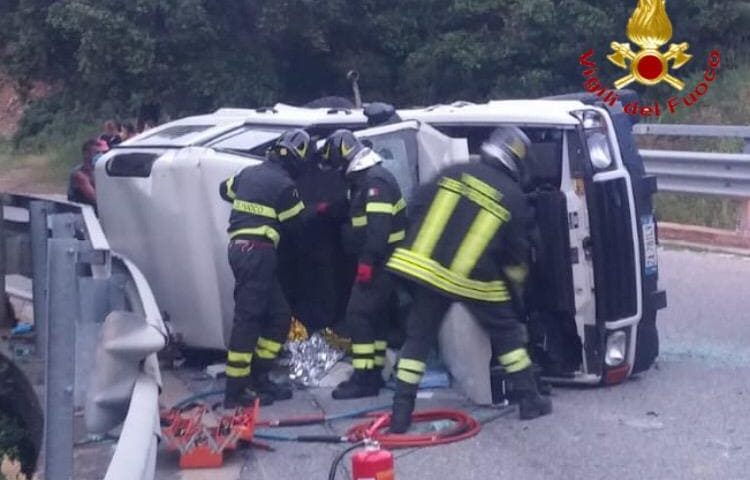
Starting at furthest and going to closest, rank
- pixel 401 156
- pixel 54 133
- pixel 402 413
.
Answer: pixel 54 133, pixel 401 156, pixel 402 413

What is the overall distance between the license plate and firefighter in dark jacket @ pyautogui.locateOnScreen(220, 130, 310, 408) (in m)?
2.16

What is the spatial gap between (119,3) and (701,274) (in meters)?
13.1

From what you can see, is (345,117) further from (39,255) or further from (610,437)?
(610,437)

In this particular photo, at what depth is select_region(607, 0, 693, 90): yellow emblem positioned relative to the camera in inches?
790

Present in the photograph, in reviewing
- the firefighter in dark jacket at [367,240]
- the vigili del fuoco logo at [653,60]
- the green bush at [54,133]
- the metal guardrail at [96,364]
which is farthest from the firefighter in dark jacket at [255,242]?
the green bush at [54,133]

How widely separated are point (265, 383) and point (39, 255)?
180 centimetres

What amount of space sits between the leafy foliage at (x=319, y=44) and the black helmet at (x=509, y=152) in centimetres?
1339

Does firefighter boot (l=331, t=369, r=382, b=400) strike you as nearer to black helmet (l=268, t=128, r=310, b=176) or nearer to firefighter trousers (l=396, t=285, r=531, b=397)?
firefighter trousers (l=396, t=285, r=531, b=397)

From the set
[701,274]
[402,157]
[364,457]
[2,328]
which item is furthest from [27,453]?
[701,274]

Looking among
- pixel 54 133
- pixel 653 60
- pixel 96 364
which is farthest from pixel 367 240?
pixel 54 133

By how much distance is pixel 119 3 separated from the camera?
22.7 metres

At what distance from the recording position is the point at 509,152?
311 inches

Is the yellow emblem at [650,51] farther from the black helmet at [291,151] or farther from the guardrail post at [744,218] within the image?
the black helmet at [291,151]

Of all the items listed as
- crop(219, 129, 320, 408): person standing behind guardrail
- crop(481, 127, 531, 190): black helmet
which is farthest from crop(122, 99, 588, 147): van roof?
crop(219, 129, 320, 408): person standing behind guardrail
